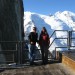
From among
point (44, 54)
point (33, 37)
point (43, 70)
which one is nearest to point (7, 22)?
point (44, 54)

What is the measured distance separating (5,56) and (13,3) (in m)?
9.69

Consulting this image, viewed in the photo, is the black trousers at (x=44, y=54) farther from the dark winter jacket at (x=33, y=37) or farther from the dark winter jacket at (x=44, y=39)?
the dark winter jacket at (x=33, y=37)

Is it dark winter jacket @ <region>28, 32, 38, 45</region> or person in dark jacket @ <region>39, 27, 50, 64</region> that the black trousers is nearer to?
person in dark jacket @ <region>39, 27, 50, 64</region>

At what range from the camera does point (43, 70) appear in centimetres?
1188

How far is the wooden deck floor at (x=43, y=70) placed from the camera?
37.1 feet

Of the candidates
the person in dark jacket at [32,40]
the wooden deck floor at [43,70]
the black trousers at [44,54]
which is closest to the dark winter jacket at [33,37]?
the person in dark jacket at [32,40]

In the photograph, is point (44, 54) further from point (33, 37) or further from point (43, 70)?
point (43, 70)

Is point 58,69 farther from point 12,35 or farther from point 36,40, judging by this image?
point 12,35

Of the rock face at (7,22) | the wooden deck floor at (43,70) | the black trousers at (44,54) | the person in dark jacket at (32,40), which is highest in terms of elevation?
the rock face at (7,22)

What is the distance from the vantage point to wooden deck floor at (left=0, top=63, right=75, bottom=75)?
1131 centimetres

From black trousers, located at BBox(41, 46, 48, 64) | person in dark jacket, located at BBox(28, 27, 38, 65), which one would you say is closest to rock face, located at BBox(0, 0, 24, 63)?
black trousers, located at BBox(41, 46, 48, 64)

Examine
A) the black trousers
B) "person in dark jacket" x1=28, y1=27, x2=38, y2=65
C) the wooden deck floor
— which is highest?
"person in dark jacket" x1=28, y1=27, x2=38, y2=65

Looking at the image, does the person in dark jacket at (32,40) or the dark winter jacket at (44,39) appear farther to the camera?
the dark winter jacket at (44,39)

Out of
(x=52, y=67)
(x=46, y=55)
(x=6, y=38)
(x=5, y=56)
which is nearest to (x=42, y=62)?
(x=46, y=55)
